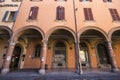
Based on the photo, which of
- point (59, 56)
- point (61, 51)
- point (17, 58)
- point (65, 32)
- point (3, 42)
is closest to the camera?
point (65, 32)

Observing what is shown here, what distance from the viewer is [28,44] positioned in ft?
47.8

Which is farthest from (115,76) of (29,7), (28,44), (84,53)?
(29,7)

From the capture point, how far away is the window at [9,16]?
12.8 meters

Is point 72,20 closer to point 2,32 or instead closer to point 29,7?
point 29,7

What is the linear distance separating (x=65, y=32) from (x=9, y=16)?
6834 mm

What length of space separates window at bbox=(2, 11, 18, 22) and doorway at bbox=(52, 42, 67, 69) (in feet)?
19.8

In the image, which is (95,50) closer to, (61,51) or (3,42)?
(61,51)

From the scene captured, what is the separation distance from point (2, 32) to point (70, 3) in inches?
341

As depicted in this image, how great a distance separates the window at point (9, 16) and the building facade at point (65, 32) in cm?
67

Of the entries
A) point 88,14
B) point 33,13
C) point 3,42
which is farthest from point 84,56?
point 3,42

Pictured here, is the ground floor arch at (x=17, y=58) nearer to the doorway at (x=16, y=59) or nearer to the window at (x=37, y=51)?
the doorway at (x=16, y=59)

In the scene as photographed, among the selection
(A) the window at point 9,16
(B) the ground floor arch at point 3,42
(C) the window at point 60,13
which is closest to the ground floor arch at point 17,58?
(B) the ground floor arch at point 3,42

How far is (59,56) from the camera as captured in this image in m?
14.1

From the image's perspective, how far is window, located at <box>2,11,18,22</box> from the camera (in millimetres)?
12797
